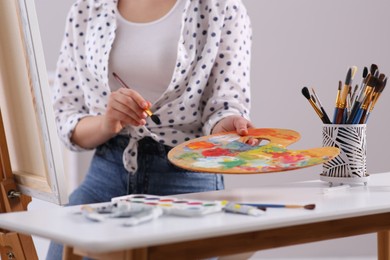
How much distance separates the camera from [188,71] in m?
1.45

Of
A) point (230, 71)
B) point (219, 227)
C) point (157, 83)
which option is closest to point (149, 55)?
point (157, 83)

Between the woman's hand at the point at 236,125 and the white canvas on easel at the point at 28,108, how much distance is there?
306 millimetres

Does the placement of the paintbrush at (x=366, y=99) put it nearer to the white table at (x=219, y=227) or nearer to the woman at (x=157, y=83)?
the white table at (x=219, y=227)

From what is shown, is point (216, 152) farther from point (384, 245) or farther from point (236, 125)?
point (384, 245)

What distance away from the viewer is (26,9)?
1.10m

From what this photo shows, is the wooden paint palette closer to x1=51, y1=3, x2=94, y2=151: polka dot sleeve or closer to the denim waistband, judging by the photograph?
the denim waistband

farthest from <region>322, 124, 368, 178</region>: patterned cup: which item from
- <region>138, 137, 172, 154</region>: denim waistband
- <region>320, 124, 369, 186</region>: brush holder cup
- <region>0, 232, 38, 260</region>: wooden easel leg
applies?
<region>0, 232, 38, 260</region>: wooden easel leg

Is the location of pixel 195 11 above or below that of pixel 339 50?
above

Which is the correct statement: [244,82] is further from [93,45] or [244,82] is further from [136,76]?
[93,45]

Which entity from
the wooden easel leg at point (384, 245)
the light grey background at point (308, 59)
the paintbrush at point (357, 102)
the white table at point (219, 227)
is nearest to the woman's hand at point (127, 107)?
the white table at point (219, 227)

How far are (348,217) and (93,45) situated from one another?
0.78 metres

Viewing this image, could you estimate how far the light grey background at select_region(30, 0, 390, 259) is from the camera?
245cm

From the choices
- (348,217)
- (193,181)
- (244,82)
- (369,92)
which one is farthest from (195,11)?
(348,217)

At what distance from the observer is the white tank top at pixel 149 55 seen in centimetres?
145
